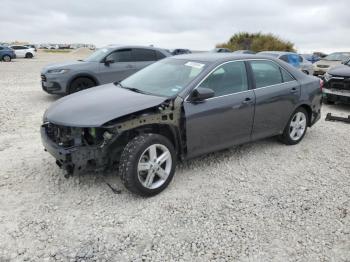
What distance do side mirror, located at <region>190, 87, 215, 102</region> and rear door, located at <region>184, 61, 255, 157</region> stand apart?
70 millimetres

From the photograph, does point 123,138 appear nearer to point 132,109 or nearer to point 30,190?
point 132,109

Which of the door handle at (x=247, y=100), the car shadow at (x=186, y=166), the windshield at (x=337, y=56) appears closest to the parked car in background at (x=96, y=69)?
the car shadow at (x=186, y=166)

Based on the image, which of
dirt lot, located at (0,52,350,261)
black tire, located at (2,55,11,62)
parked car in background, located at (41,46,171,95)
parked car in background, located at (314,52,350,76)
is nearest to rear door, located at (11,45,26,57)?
black tire, located at (2,55,11,62)

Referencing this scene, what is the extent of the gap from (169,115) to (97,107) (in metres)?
0.83

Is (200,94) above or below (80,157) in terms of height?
above

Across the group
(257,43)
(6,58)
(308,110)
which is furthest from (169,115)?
→ (257,43)

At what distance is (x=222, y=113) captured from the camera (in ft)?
14.6

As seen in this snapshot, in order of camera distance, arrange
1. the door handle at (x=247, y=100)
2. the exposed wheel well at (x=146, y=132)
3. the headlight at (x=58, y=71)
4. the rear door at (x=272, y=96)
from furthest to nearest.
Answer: the headlight at (x=58, y=71), the rear door at (x=272, y=96), the door handle at (x=247, y=100), the exposed wheel well at (x=146, y=132)

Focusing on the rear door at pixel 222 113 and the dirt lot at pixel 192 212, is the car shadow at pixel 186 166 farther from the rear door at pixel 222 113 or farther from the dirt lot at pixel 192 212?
the rear door at pixel 222 113

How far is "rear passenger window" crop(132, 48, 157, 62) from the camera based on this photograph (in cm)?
999

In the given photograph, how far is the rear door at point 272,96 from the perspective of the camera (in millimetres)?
4980

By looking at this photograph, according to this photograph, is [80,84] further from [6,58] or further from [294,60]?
[6,58]

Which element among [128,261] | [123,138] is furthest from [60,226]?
[123,138]

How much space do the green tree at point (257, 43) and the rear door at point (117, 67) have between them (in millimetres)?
27817
